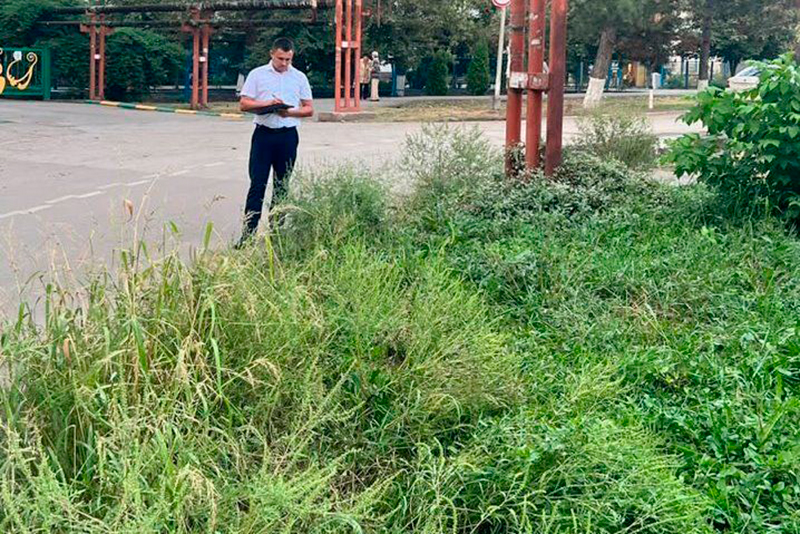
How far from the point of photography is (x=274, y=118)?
8.39 metres

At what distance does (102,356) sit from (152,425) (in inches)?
16.6

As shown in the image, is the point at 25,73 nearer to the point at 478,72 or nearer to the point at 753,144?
the point at 478,72

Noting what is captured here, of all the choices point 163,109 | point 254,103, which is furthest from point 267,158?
point 163,109

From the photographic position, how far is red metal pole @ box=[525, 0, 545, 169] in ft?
29.3

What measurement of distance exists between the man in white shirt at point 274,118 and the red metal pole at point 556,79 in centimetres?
210

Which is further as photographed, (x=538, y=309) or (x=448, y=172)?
(x=448, y=172)

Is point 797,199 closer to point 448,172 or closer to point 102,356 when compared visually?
point 448,172

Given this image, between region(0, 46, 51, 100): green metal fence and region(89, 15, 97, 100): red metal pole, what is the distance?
1386mm

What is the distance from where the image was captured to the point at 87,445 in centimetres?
324

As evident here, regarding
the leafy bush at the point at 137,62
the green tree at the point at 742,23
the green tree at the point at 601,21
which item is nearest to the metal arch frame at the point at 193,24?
the leafy bush at the point at 137,62

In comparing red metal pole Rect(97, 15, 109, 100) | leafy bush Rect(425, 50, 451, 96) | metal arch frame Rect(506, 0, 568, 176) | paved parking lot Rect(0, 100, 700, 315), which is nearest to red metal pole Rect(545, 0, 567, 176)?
metal arch frame Rect(506, 0, 568, 176)

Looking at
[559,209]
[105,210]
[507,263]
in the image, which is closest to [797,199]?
[559,209]

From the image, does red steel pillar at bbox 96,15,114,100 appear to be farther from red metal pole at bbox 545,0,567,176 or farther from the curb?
red metal pole at bbox 545,0,567,176

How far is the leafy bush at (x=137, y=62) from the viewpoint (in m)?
34.8
